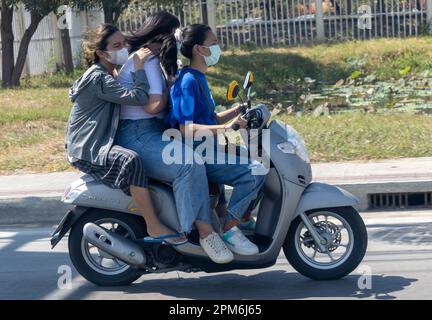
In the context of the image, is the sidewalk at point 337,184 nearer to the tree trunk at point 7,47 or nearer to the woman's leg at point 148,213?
the woman's leg at point 148,213

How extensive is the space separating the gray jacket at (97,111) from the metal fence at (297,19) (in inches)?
635

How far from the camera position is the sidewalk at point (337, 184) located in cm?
895

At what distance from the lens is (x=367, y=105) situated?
14.8 m

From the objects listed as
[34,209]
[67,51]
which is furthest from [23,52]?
[34,209]

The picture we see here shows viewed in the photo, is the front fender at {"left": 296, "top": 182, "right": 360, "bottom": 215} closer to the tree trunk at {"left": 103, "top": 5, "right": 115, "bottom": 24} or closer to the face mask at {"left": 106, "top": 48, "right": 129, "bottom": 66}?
the face mask at {"left": 106, "top": 48, "right": 129, "bottom": 66}

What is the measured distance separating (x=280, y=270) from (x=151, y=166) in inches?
52.7

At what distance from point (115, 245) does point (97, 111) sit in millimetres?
889

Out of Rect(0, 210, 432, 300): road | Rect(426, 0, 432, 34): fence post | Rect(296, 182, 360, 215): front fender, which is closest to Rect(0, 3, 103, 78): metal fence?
Rect(426, 0, 432, 34): fence post

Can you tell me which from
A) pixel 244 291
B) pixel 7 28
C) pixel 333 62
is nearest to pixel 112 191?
pixel 244 291

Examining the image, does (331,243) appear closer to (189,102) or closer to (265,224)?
(265,224)

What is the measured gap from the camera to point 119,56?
625 centimetres

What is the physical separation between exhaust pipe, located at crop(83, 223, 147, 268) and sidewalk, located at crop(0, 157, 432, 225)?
296 cm

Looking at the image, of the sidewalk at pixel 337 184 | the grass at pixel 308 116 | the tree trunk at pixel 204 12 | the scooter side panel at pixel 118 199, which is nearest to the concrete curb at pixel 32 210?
the sidewalk at pixel 337 184

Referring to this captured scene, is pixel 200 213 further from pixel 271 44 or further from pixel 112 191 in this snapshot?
pixel 271 44
